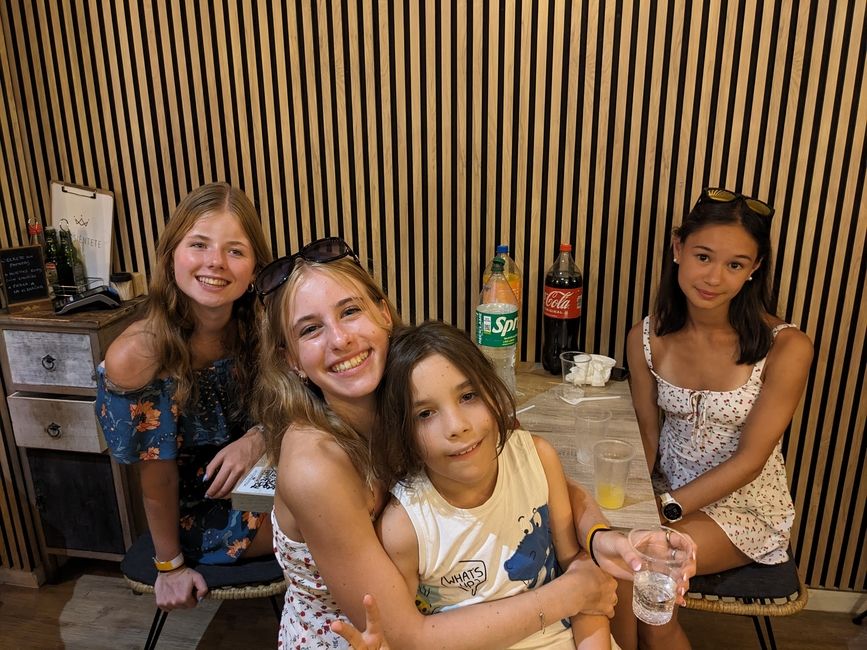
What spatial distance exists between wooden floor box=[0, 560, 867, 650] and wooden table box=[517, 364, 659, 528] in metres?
1.03

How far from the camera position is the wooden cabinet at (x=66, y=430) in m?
2.48

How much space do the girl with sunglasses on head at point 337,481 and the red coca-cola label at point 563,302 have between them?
2.94ft

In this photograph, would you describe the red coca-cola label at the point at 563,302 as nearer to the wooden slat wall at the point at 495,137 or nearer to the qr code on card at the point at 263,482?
the wooden slat wall at the point at 495,137

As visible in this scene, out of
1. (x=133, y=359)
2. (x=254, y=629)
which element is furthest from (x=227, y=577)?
(x=254, y=629)

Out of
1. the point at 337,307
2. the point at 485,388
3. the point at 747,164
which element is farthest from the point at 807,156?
the point at 337,307

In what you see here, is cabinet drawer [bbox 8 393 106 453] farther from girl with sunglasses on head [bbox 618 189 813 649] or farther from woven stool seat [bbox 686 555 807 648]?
woven stool seat [bbox 686 555 807 648]

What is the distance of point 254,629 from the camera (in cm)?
262

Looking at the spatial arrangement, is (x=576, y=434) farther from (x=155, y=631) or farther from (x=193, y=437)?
(x=155, y=631)

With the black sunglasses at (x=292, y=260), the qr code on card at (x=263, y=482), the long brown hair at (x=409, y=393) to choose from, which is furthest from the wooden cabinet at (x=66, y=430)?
the long brown hair at (x=409, y=393)

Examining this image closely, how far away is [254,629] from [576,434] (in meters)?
1.52

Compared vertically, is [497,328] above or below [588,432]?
above

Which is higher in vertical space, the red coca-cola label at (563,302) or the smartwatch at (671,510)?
the red coca-cola label at (563,302)

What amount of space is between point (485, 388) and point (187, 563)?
1.15 m

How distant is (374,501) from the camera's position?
4.64ft
